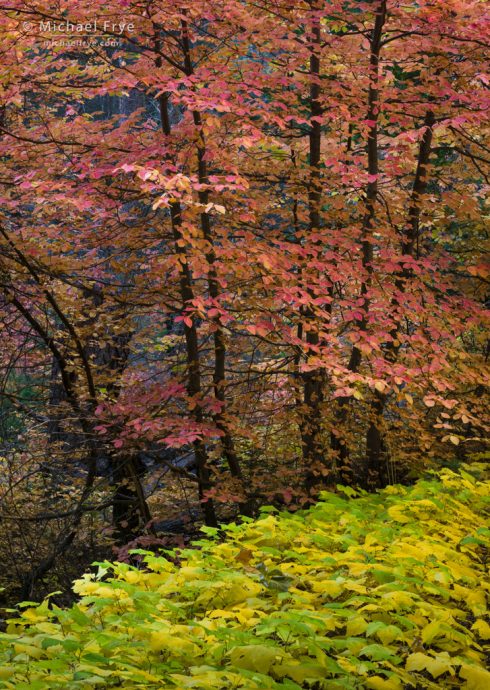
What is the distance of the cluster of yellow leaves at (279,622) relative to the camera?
259 centimetres

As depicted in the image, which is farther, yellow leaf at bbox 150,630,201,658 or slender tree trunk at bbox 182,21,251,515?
slender tree trunk at bbox 182,21,251,515

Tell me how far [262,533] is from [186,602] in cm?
107

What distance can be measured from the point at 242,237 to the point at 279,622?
4034 millimetres

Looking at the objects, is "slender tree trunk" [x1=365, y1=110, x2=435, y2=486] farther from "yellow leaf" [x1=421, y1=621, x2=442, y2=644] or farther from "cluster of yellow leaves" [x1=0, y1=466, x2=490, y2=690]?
"yellow leaf" [x1=421, y1=621, x2=442, y2=644]

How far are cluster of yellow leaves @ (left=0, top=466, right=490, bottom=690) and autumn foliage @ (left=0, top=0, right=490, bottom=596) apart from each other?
152 cm

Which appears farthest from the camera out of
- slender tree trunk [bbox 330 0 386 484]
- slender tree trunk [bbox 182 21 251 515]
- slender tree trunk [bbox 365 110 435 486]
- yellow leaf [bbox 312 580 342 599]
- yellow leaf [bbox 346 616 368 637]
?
slender tree trunk [bbox 365 110 435 486]

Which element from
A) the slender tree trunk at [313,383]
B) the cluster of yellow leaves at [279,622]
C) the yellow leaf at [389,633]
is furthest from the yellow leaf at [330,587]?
the slender tree trunk at [313,383]

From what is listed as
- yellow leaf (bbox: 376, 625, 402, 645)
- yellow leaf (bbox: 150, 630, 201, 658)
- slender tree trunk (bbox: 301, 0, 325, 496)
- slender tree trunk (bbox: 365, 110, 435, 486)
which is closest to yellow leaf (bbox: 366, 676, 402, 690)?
yellow leaf (bbox: 376, 625, 402, 645)

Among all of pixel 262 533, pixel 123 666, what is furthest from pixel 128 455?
pixel 123 666

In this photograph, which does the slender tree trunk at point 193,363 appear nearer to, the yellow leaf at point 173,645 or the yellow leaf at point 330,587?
the yellow leaf at point 330,587

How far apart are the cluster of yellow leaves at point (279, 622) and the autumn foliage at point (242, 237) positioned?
4.99 feet

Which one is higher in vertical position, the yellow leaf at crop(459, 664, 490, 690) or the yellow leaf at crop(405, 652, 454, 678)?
the yellow leaf at crop(405, 652, 454, 678)

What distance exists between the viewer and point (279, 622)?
9.04 ft

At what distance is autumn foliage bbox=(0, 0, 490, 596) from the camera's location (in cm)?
564
